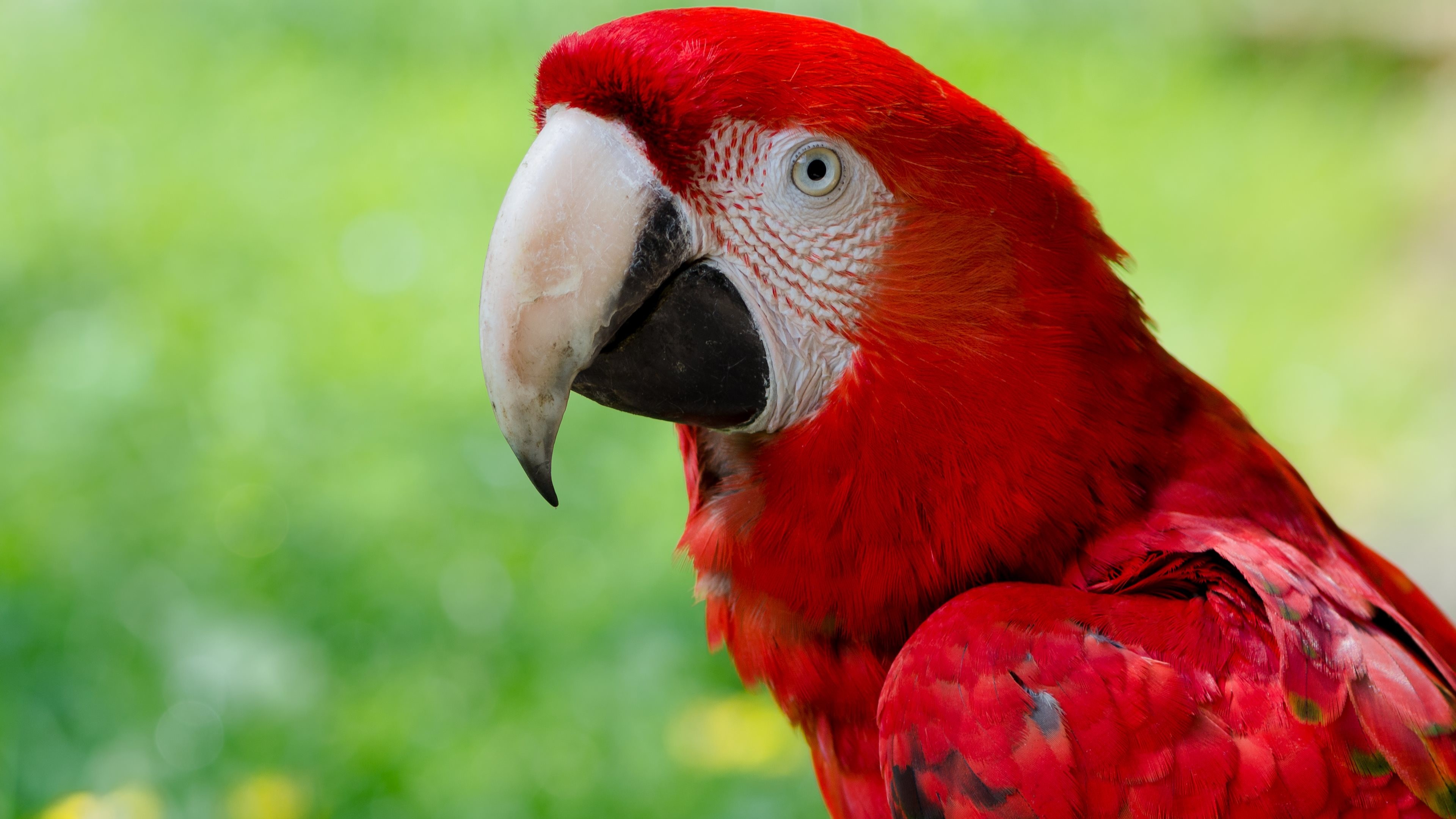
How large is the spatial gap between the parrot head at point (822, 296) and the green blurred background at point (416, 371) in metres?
0.99

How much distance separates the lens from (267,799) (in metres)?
1.84

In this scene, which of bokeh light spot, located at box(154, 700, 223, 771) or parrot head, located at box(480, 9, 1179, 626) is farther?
bokeh light spot, located at box(154, 700, 223, 771)

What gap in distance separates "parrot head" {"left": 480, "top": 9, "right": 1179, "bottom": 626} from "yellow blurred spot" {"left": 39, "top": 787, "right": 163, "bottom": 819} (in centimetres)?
107

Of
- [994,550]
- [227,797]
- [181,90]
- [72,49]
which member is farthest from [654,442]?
[72,49]

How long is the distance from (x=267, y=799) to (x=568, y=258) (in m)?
1.20

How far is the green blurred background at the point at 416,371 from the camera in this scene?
201 centimetres

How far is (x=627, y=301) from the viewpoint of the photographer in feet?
3.56

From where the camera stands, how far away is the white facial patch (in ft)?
3.59

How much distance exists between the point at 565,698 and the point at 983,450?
47.0 inches

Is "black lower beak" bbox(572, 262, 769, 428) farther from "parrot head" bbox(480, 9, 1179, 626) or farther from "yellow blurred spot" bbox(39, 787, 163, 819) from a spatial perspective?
"yellow blurred spot" bbox(39, 787, 163, 819)

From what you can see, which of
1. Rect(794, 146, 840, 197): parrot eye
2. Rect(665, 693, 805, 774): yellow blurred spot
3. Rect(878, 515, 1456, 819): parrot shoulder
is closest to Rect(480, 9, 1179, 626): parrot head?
Rect(794, 146, 840, 197): parrot eye

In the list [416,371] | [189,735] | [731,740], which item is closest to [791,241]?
[731,740]

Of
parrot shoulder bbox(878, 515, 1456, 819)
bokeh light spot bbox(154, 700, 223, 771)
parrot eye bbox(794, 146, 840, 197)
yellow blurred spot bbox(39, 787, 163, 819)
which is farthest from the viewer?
bokeh light spot bbox(154, 700, 223, 771)

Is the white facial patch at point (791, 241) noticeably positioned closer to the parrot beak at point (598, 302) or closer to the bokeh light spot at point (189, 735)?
the parrot beak at point (598, 302)
